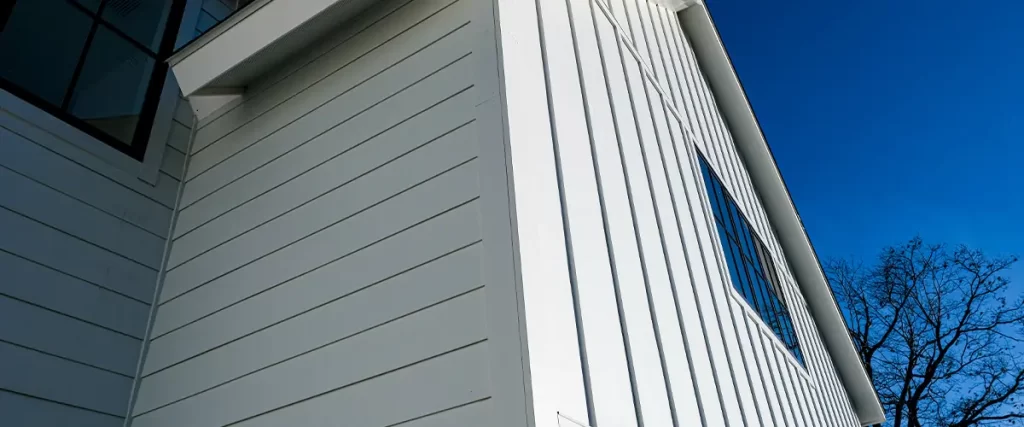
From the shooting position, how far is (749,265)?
5.20m

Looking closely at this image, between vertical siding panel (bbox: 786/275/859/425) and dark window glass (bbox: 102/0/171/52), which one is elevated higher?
dark window glass (bbox: 102/0/171/52)

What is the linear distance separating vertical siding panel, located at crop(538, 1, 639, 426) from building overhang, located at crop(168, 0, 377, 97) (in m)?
0.92

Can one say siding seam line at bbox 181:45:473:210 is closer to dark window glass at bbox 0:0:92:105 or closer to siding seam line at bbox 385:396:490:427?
dark window glass at bbox 0:0:92:105

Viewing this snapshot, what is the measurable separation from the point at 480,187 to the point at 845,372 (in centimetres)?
718

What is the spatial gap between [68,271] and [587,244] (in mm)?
2114

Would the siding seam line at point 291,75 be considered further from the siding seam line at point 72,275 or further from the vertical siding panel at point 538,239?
the siding seam line at point 72,275

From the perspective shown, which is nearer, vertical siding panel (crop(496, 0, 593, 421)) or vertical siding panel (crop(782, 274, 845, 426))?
vertical siding panel (crop(496, 0, 593, 421))

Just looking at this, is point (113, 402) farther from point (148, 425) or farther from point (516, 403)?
point (516, 403)

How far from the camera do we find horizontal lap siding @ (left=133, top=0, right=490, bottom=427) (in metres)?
2.10

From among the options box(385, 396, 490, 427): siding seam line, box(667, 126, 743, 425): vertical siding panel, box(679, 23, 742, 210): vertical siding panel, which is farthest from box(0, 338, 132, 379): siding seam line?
box(679, 23, 742, 210): vertical siding panel

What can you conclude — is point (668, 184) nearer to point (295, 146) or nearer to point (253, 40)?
point (295, 146)

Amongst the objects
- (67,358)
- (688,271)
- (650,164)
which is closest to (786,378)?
(688,271)

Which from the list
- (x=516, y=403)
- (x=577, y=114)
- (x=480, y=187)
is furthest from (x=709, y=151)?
(x=516, y=403)

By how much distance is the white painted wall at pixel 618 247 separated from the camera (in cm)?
210
